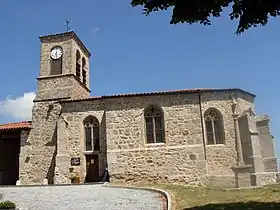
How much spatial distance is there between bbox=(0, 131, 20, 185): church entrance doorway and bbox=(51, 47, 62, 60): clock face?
674 centimetres

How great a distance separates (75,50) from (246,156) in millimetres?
15741

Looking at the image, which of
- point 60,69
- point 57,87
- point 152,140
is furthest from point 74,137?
point 60,69

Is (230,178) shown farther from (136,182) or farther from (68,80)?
(68,80)

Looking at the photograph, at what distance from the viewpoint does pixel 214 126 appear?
2419 centimetres

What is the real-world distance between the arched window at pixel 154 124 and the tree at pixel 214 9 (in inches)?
687

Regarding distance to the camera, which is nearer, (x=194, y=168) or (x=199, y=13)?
(x=199, y=13)

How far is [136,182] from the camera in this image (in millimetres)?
22625

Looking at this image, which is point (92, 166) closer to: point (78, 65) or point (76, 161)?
point (76, 161)

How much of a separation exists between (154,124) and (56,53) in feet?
34.0

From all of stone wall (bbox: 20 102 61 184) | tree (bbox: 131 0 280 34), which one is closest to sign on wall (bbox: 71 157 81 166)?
stone wall (bbox: 20 102 61 184)

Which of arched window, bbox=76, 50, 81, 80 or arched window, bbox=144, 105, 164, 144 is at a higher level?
arched window, bbox=76, 50, 81, 80

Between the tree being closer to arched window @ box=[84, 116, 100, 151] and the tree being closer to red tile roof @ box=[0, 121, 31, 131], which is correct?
arched window @ box=[84, 116, 100, 151]

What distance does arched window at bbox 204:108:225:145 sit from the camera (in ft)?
78.3

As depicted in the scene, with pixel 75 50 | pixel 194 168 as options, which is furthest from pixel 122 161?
pixel 75 50
